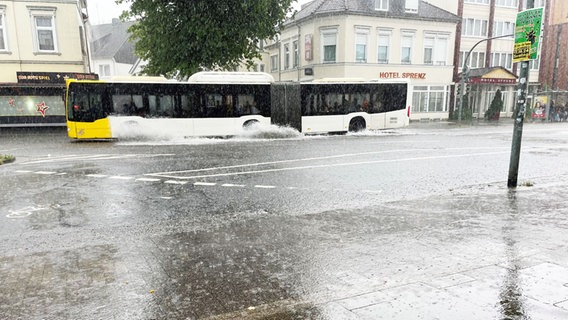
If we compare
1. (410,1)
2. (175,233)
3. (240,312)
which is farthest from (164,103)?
(410,1)

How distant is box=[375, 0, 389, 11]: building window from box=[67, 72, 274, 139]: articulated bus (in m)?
18.1

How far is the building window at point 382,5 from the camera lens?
33812 mm

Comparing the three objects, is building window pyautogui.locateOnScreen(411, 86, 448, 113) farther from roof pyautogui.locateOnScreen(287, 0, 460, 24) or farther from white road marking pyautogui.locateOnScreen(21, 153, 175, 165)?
white road marking pyautogui.locateOnScreen(21, 153, 175, 165)

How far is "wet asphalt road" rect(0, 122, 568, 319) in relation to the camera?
3.80 m

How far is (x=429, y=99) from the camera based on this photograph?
3631 cm

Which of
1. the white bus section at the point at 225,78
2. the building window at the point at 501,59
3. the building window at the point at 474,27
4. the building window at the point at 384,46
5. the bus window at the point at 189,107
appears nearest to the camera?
the bus window at the point at 189,107

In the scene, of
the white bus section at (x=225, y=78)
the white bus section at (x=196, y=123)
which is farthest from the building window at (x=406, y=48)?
the white bus section at (x=225, y=78)

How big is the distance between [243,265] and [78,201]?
189 inches

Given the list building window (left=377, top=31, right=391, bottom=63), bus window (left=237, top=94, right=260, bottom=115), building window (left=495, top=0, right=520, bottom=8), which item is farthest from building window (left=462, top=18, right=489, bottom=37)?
bus window (left=237, top=94, right=260, bottom=115)

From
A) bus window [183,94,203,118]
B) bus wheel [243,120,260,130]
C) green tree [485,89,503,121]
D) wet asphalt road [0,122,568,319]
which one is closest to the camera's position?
wet asphalt road [0,122,568,319]

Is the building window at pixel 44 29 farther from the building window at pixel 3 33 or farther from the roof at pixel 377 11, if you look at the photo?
the roof at pixel 377 11

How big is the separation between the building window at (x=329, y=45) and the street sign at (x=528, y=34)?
26034mm

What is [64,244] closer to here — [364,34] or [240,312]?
[240,312]

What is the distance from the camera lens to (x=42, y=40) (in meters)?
25.5
